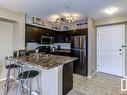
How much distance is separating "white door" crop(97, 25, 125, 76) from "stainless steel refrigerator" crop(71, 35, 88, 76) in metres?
1.02

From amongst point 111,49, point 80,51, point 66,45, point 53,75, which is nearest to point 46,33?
point 66,45

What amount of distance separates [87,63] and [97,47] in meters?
1.17

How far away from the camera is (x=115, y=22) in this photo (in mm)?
3969

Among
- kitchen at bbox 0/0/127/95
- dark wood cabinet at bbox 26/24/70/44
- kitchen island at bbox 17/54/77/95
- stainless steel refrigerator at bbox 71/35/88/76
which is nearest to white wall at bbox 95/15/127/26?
kitchen at bbox 0/0/127/95

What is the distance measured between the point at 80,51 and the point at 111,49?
1405mm

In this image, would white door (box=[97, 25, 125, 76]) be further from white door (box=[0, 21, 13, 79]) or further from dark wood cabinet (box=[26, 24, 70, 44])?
white door (box=[0, 21, 13, 79])

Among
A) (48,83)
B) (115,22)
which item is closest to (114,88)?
(48,83)

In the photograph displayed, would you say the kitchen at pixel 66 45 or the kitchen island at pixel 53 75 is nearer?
the kitchen island at pixel 53 75

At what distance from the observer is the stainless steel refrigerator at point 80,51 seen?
4.14 metres

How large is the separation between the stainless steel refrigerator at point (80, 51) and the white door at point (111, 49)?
3.35ft

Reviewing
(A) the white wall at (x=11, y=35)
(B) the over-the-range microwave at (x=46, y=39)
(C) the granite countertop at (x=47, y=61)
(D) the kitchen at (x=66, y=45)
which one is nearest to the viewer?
(C) the granite countertop at (x=47, y=61)

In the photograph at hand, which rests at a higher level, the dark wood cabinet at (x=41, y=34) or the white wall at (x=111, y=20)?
the white wall at (x=111, y=20)

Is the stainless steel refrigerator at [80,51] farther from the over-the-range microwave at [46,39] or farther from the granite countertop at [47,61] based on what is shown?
the granite countertop at [47,61]

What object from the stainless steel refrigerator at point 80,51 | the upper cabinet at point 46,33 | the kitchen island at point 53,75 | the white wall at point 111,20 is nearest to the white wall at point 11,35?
the upper cabinet at point 46,33
